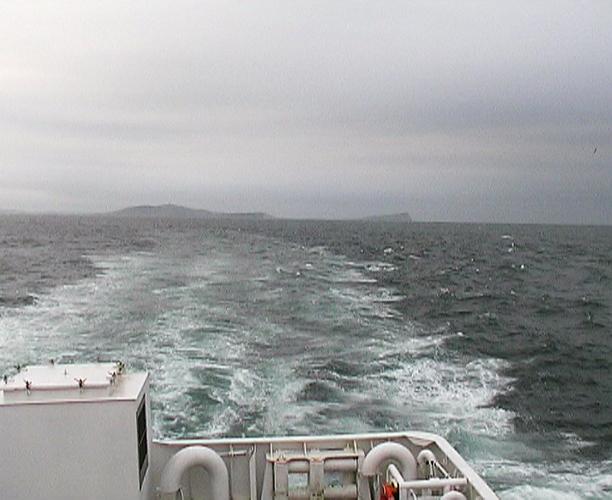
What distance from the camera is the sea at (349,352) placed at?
16.2 meters

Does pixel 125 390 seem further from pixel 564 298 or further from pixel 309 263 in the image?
pixel 309 263

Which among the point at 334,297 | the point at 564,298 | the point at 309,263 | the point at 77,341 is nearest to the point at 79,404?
the point at 77,341

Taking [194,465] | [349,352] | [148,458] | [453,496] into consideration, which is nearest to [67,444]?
[148,458]

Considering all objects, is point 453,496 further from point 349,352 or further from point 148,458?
point 349,352

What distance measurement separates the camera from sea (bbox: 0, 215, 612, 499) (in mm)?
16219

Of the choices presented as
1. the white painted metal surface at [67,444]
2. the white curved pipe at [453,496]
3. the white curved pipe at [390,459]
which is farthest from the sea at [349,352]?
the white painted metal surface at [67,444]

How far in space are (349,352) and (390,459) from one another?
1641 cm

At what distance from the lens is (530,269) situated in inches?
2640

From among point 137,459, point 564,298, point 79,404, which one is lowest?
point 564,298

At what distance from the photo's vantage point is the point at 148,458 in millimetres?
7387

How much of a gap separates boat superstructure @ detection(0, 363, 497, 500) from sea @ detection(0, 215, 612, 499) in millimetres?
6141

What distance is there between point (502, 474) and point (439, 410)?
3.74m

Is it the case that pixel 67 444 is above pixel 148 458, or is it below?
above

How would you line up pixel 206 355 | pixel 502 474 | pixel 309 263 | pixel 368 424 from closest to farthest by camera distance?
pixel 502 474 → pixel 368 424 → pixel 206 355 → pixel 309 263
